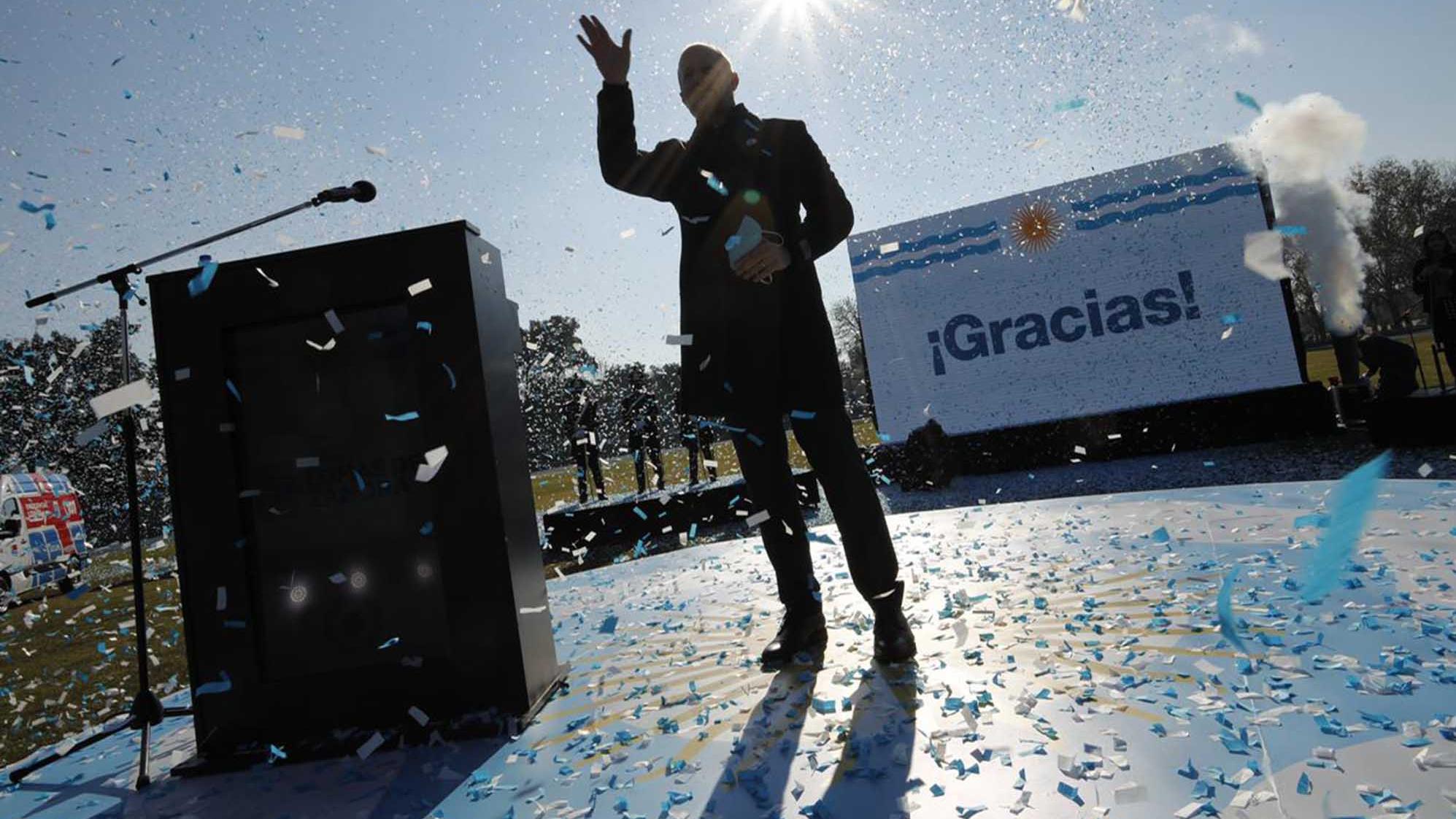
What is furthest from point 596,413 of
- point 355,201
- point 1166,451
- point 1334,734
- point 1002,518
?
point 1334,734

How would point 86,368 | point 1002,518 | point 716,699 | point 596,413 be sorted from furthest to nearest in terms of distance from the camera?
point 86,368 → point 596,413 → point 1002,518 → point 716,699

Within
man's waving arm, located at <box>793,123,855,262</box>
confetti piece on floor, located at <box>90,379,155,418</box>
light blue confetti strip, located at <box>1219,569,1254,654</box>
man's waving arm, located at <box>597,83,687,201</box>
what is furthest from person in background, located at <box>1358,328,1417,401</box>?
confetti piece on floor, located at <box>90,379,155,418</box>

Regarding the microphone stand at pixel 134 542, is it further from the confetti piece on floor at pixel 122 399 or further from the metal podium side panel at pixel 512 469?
the metal podium side panel at pixel 512 469

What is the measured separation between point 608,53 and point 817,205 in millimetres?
717

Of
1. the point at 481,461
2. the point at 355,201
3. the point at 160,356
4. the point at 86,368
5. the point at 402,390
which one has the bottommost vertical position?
the point at 481,461

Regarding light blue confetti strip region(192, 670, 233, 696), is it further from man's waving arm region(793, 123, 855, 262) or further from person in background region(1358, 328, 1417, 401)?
person in background region(1358, 328, 1417, 401)

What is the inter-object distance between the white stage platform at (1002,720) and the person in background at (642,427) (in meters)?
9.59

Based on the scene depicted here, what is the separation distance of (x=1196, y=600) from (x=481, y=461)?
6.68 feet

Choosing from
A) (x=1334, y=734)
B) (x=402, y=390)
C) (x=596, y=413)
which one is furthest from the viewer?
(x=596, y=413)

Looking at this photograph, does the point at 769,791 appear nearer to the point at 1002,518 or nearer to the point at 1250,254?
the point at 1002,518

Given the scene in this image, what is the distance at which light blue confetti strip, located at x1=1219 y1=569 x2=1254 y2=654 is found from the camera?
5.71 feet

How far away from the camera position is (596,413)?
12461 millimetres

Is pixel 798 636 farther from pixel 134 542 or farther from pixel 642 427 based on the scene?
pixel 642 427

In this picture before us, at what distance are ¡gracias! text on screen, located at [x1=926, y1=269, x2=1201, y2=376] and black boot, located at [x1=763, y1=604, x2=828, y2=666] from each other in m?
8.83
